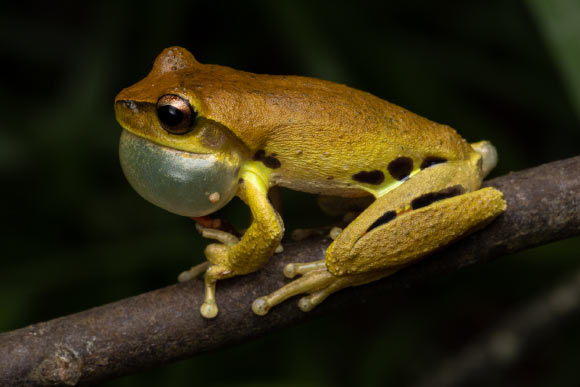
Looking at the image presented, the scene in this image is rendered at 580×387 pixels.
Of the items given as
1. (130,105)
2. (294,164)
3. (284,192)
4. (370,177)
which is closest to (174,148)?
(130,105)

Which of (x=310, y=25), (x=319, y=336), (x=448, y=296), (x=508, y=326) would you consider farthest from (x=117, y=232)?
(x=508, y=326)

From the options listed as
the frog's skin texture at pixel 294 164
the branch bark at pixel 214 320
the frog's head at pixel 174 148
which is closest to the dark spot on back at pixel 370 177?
the frog's skin texture at pixel 294 164

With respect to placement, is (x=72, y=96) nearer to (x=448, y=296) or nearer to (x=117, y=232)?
(x=117, y=232)

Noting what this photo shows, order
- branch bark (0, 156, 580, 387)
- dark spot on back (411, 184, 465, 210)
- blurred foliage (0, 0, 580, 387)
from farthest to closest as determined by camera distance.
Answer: blurred foliage (0, 0, 580, 387)
dark spot on back (411, 184, 465, 210)
branch bark (0, 156, 580, 387)

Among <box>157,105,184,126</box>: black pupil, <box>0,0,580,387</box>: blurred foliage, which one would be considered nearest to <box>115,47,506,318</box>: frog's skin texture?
<box>157,105,184,126</box>: black pupil

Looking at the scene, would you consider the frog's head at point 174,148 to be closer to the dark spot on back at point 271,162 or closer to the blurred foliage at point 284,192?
the dark spot on back at point 271,162

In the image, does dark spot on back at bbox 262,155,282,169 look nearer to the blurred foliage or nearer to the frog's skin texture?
the frog's skin texture
